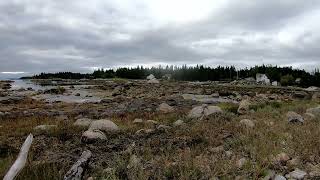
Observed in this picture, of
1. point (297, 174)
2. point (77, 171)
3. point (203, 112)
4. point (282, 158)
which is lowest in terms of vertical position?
point (203, 112)

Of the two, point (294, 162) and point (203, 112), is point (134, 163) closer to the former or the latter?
point (294, 162)

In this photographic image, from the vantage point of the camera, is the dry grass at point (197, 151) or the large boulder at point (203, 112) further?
the large boulder at point (203, 112)

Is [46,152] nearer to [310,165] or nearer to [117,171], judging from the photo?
[117,171]

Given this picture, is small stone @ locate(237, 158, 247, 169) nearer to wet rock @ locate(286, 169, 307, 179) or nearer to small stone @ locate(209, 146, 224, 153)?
wet rock @ locate(286, 169, 307, 179)

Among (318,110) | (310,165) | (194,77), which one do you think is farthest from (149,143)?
(194,77)

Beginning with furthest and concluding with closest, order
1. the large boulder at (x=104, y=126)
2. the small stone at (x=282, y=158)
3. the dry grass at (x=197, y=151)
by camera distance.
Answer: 1. the large boulder at (x=104, y=126)
2. the small stone at (x=282, y=158)
3. the dry grass at (x=197, y=151)

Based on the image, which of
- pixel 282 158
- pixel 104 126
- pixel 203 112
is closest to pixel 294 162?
pixel 282 158

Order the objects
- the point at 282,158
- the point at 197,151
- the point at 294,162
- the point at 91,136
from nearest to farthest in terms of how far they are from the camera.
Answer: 1. the point at 294,162
2. the point at 282,158
3. the point at 197,151
4. the point at 91,136

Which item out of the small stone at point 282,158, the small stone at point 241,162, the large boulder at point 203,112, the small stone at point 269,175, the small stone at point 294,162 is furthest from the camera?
the large boulder at point 203,112

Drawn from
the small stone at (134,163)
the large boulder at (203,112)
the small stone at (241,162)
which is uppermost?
the small stone at (134,163)

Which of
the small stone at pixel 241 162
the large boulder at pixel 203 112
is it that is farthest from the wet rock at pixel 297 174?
the large boulder at pixel 203 112

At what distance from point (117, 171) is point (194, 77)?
166 metres

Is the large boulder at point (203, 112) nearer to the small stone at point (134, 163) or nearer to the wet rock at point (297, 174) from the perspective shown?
the small stone at point (134, 163)

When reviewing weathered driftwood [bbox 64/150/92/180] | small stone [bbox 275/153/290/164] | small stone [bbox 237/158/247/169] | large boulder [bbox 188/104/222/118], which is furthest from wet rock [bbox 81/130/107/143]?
large boulder [bbox 188/104/222/118]
